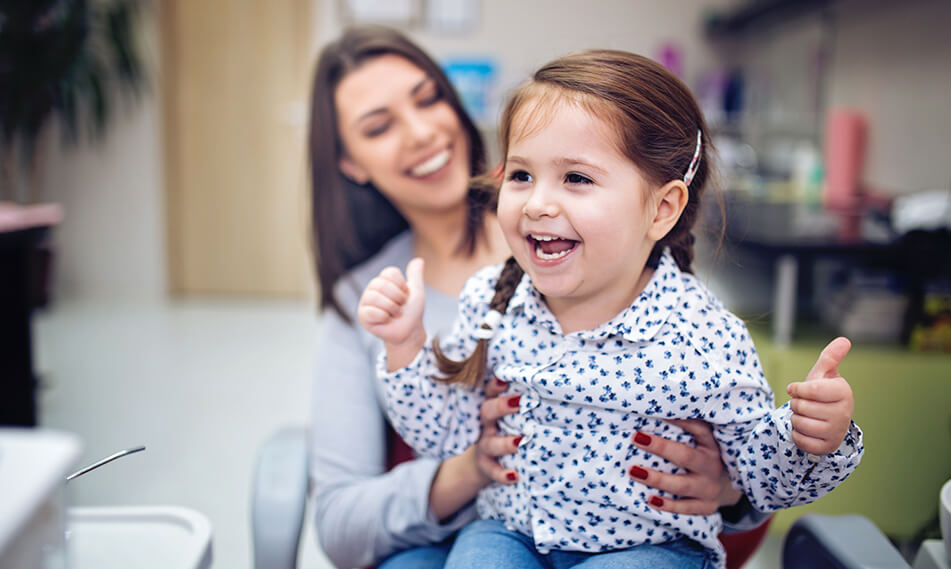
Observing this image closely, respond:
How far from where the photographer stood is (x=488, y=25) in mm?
3863

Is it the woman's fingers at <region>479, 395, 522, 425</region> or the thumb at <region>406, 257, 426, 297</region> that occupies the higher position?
the thumb at <region>406, 257, 426, 297</region>

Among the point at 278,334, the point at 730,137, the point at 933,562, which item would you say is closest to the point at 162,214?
the point at 278,334

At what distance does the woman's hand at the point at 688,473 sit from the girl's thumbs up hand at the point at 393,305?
0.82 ft

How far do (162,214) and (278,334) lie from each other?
1273 millimetres

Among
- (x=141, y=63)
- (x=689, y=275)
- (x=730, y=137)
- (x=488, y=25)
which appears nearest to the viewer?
(x=689, y=275)

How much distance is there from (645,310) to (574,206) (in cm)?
14

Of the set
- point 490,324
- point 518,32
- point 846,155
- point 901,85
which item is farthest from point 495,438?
point 518,32

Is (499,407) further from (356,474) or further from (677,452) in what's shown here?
(356,474)

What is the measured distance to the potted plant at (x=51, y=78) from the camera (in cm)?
365

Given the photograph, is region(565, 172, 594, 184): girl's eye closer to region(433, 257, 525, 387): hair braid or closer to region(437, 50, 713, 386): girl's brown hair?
region(437, 50, 713, 386): girl's brown hair

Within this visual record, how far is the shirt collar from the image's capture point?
75 centimetres

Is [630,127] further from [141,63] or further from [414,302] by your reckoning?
[141,63]

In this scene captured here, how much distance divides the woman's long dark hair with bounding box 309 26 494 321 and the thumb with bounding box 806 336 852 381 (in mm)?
598

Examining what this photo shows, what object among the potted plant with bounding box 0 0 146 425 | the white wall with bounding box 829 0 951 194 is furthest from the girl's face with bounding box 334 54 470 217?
the potted plant with bounding box 0 0 146 425
